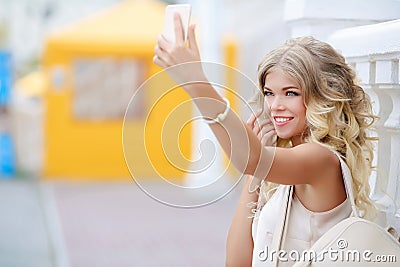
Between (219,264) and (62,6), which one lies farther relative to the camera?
(62,6)

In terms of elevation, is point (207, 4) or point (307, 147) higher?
point (307, 147)

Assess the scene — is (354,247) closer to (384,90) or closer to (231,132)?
(231,132)

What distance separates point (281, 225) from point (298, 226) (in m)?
0.04

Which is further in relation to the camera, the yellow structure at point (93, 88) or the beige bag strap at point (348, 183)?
the yellow structure at point (93, 88)

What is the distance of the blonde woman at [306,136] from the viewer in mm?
1973

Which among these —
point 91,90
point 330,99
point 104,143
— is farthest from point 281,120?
point 91,90

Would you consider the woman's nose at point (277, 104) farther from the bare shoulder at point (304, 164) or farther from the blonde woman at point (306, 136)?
the bare shoulder at point (304, 164)

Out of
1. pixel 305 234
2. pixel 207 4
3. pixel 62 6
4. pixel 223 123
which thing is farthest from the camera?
pixel 62 6

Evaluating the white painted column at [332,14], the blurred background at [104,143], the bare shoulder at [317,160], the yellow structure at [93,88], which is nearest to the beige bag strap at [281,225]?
the bare shoulder at [317,160]

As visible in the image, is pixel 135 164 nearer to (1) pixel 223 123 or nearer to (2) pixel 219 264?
(1) pixel 223 123

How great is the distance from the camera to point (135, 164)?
6.91ft

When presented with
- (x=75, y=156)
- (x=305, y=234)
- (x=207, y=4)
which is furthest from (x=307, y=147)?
(x=75, y=156)

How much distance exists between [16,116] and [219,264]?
7.74 metres

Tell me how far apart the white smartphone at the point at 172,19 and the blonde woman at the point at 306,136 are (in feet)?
0.05
